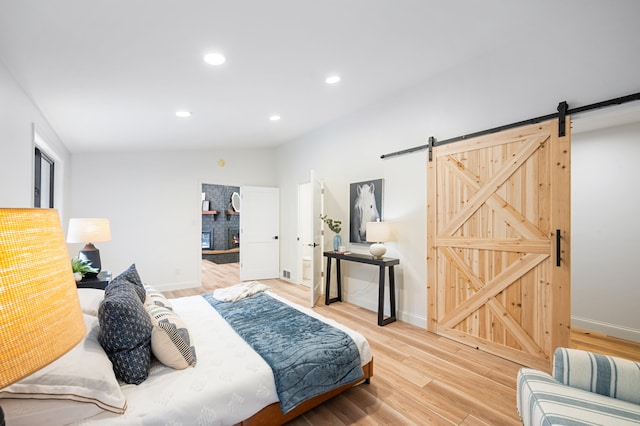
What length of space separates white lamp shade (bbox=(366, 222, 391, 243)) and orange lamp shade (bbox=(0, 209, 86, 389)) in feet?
11.0

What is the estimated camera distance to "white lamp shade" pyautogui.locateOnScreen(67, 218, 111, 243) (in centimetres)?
346

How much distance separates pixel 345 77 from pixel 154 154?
3.94 m

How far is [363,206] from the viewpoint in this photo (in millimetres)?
4395

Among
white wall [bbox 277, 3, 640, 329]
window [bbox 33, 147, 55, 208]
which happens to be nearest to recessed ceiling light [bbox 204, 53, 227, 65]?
white wall [bbox 277, 3, 640, 329]

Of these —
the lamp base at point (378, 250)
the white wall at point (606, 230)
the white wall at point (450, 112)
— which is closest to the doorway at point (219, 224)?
the white wall at point (450, 112)

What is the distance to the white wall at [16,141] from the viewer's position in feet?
7.07

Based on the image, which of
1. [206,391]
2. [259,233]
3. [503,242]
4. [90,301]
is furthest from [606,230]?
[259,233]

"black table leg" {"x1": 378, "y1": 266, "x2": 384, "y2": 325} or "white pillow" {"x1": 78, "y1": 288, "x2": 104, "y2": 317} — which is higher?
"white pillow" {"x1": 78, "y1": 288, "x2": 104, "y2": 317}

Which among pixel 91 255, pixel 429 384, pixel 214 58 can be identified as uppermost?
pixel 214 58

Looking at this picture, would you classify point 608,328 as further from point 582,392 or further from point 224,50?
point 224,50

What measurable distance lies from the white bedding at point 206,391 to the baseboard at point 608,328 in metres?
3.82

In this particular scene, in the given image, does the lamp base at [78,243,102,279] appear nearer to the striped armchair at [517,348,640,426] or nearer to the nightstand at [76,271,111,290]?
the nightstand at [76,271,111,290]

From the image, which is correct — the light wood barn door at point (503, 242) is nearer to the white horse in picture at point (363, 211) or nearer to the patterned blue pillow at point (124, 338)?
the white horse in picture at point (363, 211)

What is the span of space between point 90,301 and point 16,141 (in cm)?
154
